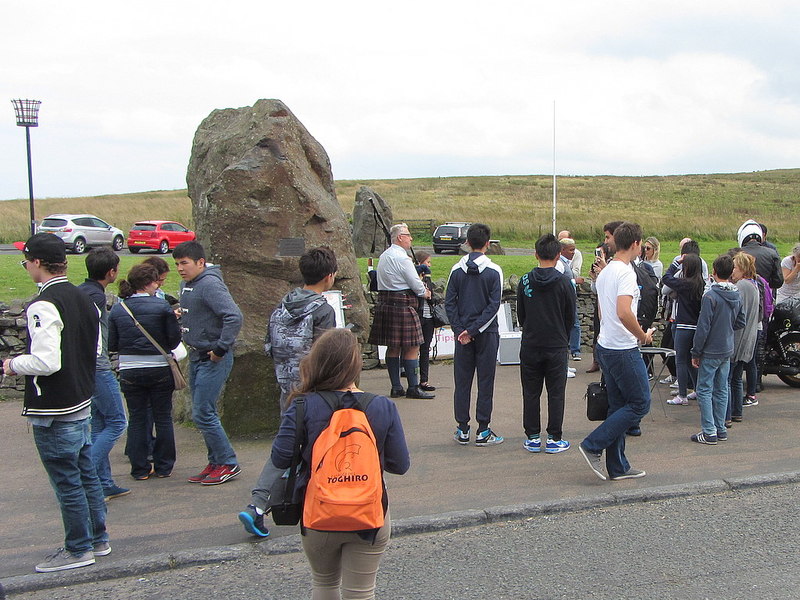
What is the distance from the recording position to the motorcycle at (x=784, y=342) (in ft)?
31.7

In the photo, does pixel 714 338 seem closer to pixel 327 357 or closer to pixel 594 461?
pixel 594 461

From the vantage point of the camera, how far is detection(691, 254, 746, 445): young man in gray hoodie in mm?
7387

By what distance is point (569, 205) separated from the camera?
217 feet

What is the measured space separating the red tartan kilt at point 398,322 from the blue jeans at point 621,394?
10.8 feet

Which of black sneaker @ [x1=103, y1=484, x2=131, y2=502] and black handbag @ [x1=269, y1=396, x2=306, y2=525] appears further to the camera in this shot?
black sneaker @ [x1=103, y1=484, x2=131, y2=502]

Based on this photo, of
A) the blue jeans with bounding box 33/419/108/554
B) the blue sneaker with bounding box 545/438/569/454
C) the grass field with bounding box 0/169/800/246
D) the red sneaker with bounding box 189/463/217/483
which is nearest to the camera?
the blue jeans with bounding box 33/419/108/554

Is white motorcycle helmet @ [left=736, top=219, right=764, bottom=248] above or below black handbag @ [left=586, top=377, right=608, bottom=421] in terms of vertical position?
above

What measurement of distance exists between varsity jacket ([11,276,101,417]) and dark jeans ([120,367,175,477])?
148 centimetres

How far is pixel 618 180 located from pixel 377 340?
9111 centimetres

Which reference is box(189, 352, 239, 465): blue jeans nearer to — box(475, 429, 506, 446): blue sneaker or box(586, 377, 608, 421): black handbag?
box(475, 429, 506, 446): blue sneaker

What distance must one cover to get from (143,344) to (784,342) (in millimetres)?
7569

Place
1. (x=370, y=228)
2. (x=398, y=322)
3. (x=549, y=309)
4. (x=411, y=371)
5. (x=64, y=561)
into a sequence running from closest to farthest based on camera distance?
(x=64, y=561) < (x=549, y=309) < (x=398, y=322) < (x=411, y=371) < (x=370, y=228)

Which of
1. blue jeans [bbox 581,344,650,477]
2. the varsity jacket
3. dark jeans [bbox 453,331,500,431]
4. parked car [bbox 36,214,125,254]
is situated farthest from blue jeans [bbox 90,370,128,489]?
parked car [bbox 36,214,125,254]

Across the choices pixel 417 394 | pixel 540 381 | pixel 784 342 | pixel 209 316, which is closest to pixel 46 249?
pixel 209 316
